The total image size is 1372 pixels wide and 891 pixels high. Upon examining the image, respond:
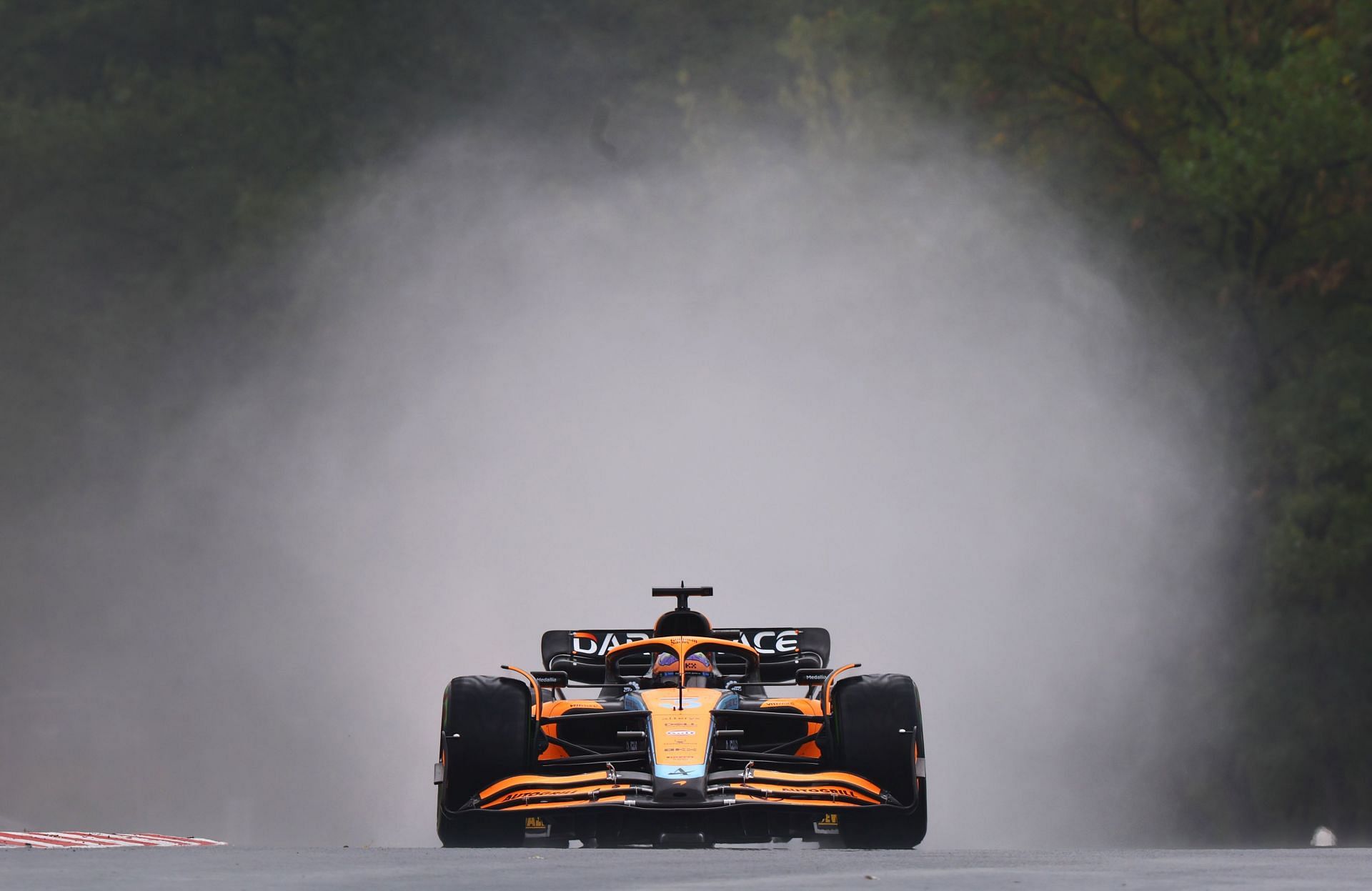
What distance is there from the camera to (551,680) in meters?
16.7

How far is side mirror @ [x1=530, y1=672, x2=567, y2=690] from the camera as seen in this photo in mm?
16500

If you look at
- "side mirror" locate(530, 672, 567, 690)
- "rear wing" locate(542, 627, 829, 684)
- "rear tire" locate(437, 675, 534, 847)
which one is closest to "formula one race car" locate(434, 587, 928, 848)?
"rear tire" locate(437, 675, 534, 847)

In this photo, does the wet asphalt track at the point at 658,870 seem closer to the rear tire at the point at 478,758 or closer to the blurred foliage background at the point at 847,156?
the rear tire at the point at 478,758

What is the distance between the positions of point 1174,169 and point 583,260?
11.2 meters

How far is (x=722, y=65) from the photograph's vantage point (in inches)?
2060

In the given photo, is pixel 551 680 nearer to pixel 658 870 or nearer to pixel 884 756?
pixel 884 756

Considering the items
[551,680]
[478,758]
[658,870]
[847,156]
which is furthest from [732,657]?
[847,156]

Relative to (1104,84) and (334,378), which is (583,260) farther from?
(1104,84)

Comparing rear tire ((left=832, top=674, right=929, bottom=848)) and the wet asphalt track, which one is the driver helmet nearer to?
rear tire ((left=832, top=674, right=929, bottom=848))

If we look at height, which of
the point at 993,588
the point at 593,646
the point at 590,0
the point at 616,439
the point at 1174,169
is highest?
the point at 590,0

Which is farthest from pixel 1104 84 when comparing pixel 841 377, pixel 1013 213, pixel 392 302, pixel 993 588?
pixel 392 302

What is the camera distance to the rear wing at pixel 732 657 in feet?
57.1

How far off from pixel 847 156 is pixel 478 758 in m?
25.7

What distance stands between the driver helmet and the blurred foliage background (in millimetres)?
18973
